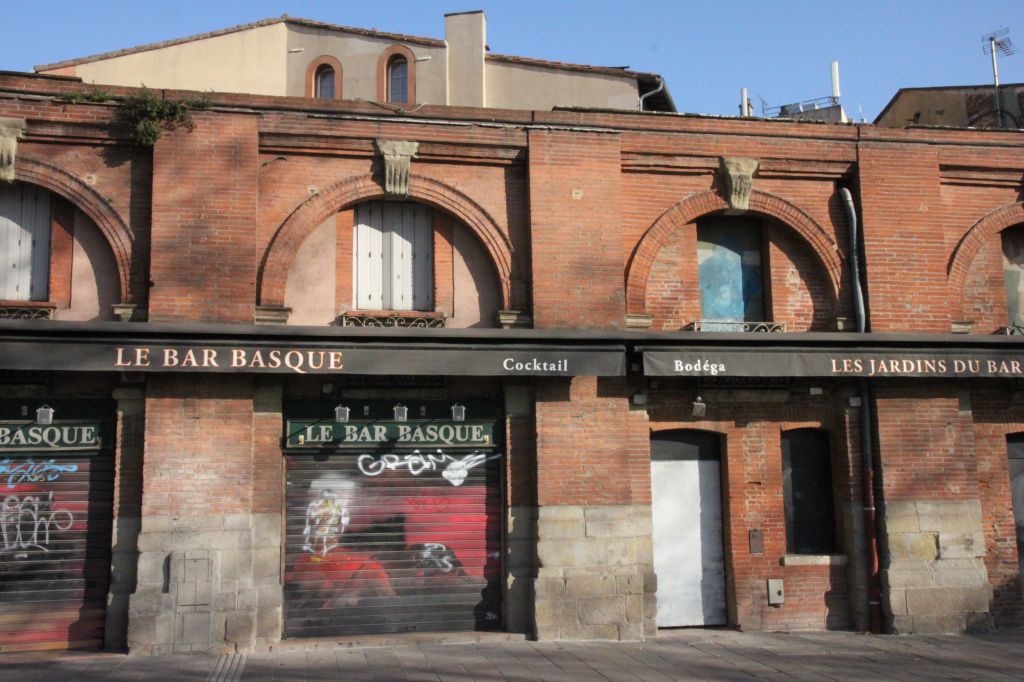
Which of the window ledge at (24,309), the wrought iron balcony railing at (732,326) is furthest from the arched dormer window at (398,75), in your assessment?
the window ledge at (24,309)

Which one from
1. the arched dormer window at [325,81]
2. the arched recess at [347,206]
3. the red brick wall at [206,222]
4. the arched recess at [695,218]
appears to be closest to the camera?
the red brick wall at [206,222]

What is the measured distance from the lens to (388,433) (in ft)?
38.7

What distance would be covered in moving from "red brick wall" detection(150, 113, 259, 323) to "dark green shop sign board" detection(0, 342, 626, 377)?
1.97 feet

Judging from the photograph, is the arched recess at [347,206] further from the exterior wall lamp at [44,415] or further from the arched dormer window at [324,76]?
the arched dormer window at [324,76]

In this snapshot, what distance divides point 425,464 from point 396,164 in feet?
12.6

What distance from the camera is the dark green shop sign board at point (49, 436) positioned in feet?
36.1

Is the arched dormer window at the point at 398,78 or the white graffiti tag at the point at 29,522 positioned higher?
the arched dormer window at the point at 398,78

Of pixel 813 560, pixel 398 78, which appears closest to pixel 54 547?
pixel 813 560

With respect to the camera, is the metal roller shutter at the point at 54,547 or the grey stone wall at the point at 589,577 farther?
the grey stone wall at the point at 589,577

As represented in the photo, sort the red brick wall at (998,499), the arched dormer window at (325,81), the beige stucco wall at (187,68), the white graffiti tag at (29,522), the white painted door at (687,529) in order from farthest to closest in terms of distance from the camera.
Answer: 1. the arched dormer window at (325,81)
2. the beige stucco wall at (187,68)
3. the red brick wall at (998,499)
4. the white painted door at (687,529)
5. the white graffiti tag at (29,522)

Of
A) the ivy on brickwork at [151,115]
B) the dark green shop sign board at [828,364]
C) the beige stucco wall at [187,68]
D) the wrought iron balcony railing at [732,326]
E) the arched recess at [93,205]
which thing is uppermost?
the beige stucco wall at [187,68]

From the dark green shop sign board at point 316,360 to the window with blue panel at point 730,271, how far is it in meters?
2.17

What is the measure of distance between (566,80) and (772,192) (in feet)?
25.7

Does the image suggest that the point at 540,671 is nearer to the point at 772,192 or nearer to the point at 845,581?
the point at 845,581
